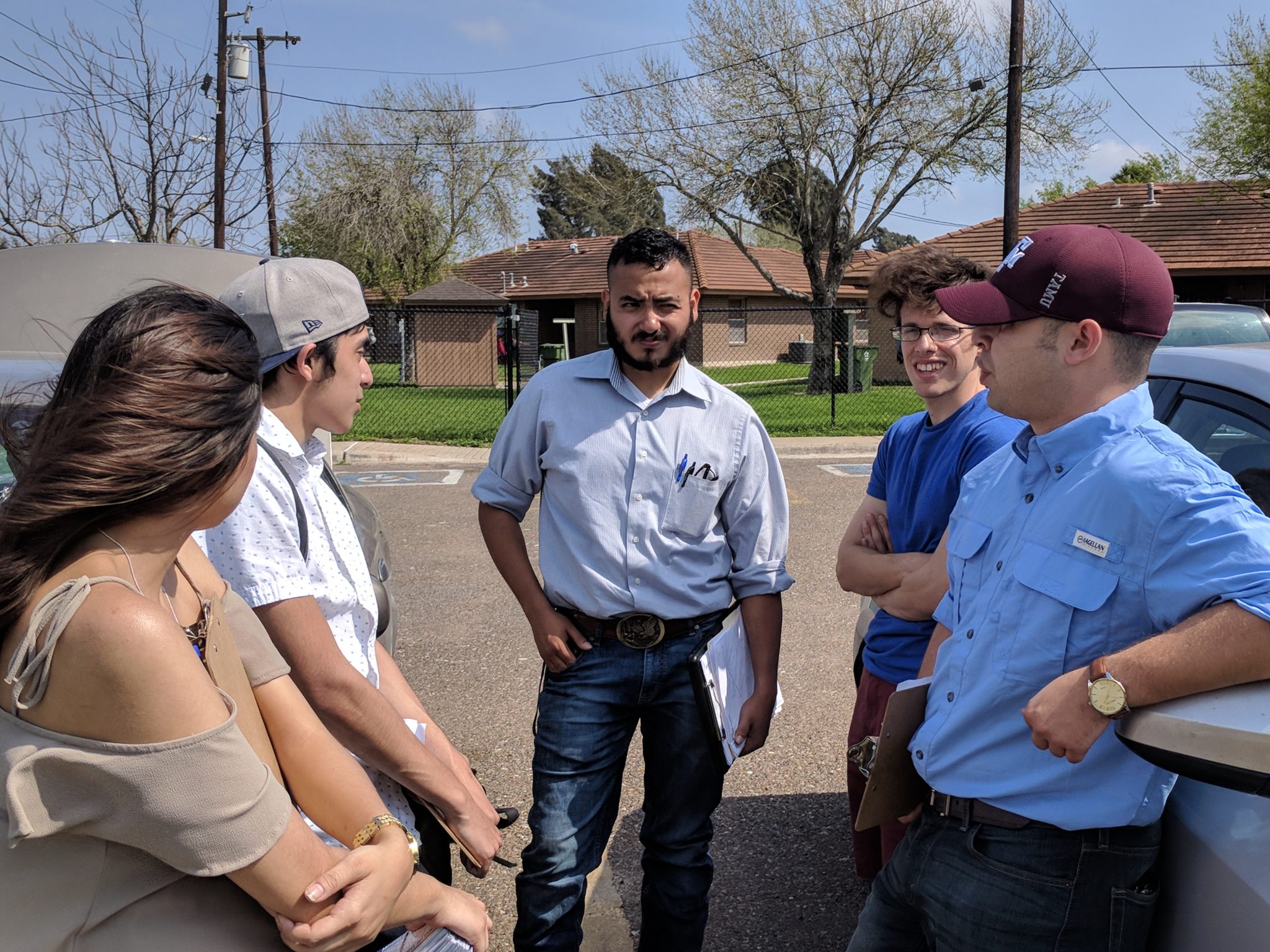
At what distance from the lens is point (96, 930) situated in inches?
52.5

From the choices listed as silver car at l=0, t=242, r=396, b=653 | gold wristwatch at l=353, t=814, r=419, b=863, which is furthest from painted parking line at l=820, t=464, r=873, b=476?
gold wristwatch at l=353, t=814, r=419, b=863

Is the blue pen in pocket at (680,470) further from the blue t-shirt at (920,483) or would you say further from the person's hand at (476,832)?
the person's hand at (476,832)

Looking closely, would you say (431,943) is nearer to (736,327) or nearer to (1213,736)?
(1213,736)

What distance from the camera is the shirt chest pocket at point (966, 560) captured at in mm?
2006

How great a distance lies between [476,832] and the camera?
211 cm

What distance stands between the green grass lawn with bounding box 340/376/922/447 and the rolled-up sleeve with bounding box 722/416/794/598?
1109 cm


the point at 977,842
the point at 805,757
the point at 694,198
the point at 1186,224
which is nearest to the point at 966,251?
the point at 1186,224

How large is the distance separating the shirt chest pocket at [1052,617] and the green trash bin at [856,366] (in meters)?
20.8

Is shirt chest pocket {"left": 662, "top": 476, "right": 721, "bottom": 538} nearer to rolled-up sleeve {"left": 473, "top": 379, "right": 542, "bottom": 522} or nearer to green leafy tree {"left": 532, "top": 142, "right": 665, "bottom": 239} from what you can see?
rolled-up sleeve {"left": 473, "top": 379, "right": 542, "bottom": 522}

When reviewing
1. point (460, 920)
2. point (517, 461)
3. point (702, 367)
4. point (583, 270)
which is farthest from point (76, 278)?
point (583, 270)

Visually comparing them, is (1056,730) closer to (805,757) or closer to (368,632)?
(368,632)

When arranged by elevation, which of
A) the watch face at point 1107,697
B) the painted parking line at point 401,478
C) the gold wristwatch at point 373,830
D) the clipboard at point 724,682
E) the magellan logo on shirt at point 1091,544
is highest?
the magellan logo on shirt at point 1091,544

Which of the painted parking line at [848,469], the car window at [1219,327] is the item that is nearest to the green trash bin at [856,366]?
the painted parking line at [848,469]

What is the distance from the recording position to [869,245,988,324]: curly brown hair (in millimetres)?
2760
